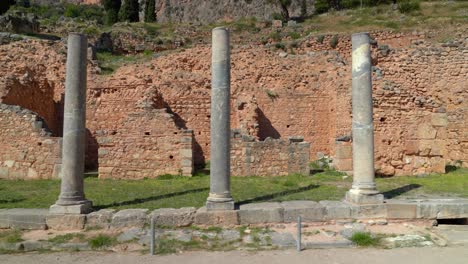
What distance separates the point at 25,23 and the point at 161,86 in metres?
21.8

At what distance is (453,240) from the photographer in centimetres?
777

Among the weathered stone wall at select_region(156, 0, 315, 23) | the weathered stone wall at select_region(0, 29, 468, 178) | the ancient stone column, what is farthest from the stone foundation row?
the weathered stone wall at select_region(156, 0, 315, 23)

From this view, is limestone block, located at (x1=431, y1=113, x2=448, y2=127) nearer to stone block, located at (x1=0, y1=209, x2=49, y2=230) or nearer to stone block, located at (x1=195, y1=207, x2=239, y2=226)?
stone block, located at (x1=195, y1=207, x2=239, y2=226)

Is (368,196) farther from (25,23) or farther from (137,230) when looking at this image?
(25,23)

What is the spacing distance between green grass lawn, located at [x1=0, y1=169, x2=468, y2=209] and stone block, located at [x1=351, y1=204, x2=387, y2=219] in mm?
1225

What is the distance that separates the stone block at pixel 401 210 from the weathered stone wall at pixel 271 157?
6.11 meters

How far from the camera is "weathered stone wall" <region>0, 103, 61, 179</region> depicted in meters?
15.2

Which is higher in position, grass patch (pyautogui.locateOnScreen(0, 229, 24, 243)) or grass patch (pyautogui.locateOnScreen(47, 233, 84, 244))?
grass patch (pyautogui.locateOnScreen(0, 229, 24, 243))

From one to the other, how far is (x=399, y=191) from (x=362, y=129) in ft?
8.40

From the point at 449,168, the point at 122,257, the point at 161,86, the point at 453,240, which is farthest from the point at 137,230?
the point at 449,168

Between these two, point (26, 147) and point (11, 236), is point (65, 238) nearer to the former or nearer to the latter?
point (11, 236)

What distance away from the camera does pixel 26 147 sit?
15.4 metres

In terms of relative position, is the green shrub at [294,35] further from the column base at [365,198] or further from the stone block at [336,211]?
the stone block at [336,211]

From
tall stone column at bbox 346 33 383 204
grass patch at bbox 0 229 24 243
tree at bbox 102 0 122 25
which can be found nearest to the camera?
grass patch at bbox 0 229 24 243
